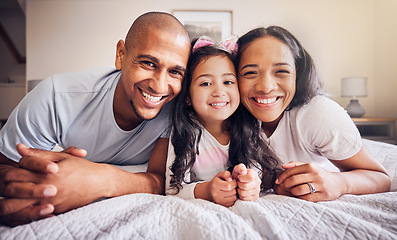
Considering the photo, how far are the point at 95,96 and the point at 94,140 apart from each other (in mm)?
166

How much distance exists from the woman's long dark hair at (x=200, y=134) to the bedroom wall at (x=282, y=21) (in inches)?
81.6

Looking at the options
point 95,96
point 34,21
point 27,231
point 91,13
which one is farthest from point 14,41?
point 27,231

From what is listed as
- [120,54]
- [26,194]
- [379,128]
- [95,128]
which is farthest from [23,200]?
[379,128]

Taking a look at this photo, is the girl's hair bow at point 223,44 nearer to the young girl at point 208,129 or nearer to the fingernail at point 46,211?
the young girl at point 208,129

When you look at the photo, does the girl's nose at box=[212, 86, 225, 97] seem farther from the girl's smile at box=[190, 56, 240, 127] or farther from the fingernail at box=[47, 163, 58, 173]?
the fingernail at box=[47, 163, 58, 173]

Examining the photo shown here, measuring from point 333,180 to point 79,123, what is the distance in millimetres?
857

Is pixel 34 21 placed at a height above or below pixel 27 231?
above

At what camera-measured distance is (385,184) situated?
734 mm

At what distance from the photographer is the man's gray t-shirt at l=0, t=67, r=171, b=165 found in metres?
0.85

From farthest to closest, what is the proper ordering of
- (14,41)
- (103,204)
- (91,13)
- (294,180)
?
(14,41) < (91,13) < (294,180) < (103,204)

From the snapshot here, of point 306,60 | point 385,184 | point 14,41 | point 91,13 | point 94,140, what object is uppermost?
point 91,13

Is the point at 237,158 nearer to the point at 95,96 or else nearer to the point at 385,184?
the point at 385,184

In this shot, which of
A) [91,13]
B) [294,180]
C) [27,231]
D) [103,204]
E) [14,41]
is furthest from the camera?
[14,41]

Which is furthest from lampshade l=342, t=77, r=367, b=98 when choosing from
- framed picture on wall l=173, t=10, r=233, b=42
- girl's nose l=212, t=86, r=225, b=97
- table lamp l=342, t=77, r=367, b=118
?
girl's nose l=212, t=86, r=225, b=97
